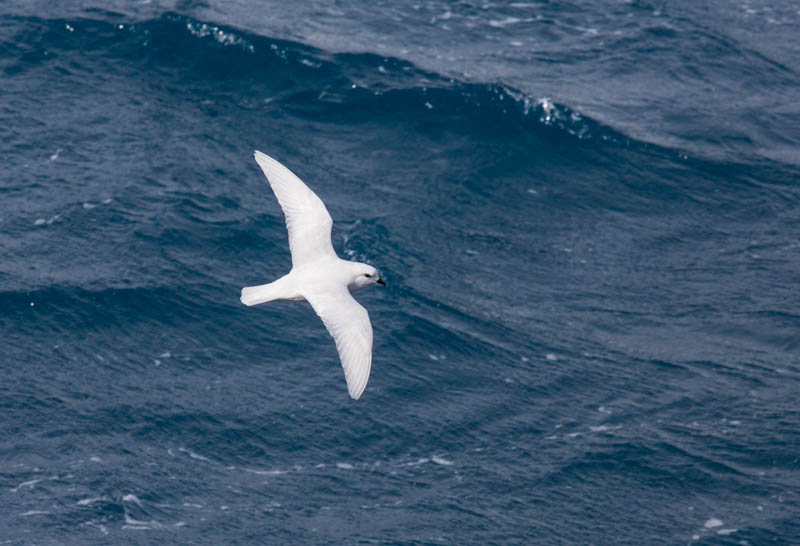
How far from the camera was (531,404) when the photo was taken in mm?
20312

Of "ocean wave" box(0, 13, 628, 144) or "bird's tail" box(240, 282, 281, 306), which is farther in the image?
"ocean wave" box(0, 13, 628, 144)

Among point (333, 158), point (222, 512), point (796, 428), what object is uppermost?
point (333, 158)

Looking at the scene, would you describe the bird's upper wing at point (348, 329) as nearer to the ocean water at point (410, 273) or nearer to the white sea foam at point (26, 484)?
the ocean water at point (410, 273)

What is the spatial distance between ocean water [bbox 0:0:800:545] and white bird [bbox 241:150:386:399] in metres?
3.03

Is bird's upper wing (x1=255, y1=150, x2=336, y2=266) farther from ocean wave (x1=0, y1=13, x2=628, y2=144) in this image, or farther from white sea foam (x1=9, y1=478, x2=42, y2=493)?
ocean wave (x1=0, y1=13, x2=628, y2=144)

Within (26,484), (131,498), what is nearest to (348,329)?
(131,498)

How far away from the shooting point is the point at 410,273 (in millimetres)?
22312

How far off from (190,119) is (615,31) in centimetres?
1060

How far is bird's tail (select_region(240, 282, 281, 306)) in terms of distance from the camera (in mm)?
15453

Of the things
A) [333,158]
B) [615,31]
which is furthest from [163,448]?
[615,31]

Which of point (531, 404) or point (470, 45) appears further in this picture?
point (470, 45)

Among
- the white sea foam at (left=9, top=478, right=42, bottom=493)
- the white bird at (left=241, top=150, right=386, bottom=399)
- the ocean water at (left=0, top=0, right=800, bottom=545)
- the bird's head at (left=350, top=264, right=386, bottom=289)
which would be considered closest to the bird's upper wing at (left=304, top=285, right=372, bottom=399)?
the white bird at (left=241, top=150, right=386, bottom=399)

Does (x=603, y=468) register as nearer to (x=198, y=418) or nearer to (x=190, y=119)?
(x=198, y=418)

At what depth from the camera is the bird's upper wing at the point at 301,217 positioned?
679 inches
